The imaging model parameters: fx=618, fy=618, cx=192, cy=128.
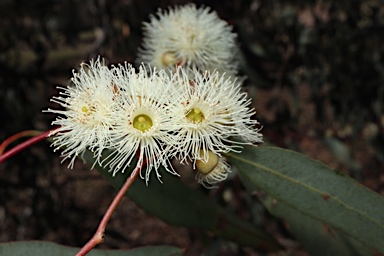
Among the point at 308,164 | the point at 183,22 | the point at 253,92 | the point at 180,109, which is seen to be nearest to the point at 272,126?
the point at 253,92

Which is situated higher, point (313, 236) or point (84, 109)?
point (313, 236)

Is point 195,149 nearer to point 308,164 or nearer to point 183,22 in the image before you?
point 308,164

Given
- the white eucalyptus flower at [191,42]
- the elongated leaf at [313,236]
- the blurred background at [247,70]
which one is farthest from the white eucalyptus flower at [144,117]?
the blurred background at [247,70]

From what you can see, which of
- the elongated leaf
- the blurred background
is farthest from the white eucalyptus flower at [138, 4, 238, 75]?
the blurred background

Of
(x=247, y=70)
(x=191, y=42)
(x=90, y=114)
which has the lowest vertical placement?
(x=90, y=114)

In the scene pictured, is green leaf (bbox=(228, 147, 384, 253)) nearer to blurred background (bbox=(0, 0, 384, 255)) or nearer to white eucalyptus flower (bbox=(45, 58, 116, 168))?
white eucalyptus flower (bbox=(45, 58, 116, 168))

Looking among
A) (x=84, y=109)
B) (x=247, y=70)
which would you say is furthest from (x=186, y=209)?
(x=247, y=70)

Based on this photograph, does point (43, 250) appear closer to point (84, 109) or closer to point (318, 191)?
point (84, 109)
